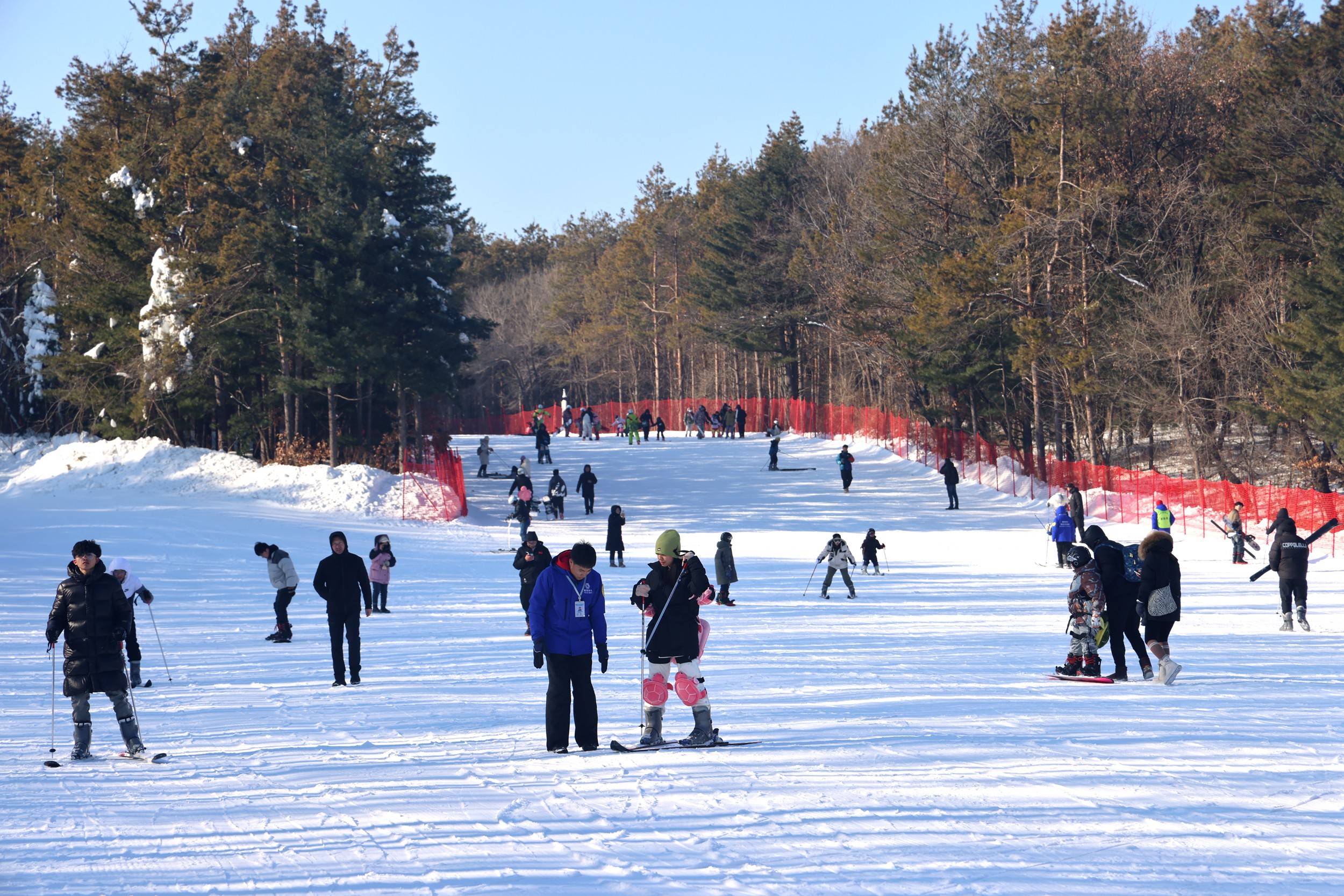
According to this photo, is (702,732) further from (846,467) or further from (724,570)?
(846,467)

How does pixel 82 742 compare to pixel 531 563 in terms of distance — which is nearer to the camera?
pixel 82 742

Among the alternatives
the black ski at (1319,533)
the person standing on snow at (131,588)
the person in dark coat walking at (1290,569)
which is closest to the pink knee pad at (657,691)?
the person standing on snow at (131,588)

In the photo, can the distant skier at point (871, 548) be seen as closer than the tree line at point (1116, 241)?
Yes

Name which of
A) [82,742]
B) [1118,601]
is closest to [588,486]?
[1118,601]

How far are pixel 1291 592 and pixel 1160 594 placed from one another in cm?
548

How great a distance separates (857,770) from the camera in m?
7.43

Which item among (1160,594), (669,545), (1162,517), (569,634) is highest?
(669,545)

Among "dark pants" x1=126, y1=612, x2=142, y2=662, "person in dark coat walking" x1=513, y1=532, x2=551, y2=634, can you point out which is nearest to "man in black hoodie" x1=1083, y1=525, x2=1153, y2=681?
"person in dark coat walking" x1=513, y1=532, x2=551, y2=634

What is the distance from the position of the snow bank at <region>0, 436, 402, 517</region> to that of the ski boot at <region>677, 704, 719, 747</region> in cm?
2563

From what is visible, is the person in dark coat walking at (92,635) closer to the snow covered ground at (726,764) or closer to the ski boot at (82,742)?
the ski boot at (82,742)

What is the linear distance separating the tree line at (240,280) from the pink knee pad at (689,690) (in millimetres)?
28554

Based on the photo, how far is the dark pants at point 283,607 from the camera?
48.7ft

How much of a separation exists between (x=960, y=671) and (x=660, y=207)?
82.4 metres

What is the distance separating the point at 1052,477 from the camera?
3816 cm
